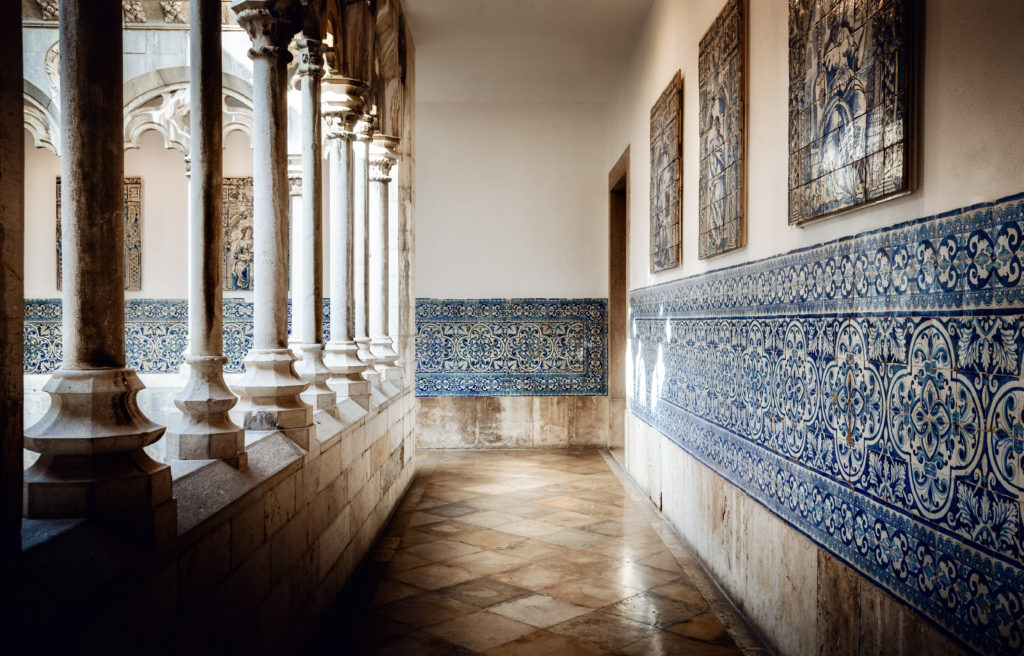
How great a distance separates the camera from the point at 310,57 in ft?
12.6

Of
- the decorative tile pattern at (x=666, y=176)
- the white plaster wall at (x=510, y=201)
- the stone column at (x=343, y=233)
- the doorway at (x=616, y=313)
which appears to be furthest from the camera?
the white plaster wall at (x=510, y=201)

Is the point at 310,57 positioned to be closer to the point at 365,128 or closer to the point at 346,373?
the point at 365,128

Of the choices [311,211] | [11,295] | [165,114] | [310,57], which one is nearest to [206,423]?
[11,295]

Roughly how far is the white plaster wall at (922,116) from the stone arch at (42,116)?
14.8 feet

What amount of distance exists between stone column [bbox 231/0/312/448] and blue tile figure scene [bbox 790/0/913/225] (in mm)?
2036

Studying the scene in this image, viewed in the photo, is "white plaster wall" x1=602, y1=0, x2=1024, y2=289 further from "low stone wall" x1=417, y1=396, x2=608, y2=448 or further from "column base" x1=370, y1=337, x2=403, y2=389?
"low stone wall" x1=417, y1=396, x2=608, y2=448

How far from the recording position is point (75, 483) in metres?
1.67

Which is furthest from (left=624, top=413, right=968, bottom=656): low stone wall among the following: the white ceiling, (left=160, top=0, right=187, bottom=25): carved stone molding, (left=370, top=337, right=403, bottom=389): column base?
(left=160, top=0, right=187, bottom=25): carved stone molding

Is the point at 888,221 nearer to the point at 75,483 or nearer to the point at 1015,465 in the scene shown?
the point at 1015,465

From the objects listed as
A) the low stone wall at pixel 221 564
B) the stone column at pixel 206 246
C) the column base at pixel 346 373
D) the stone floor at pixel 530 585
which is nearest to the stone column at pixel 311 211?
the low stone wall at pixel 221 564

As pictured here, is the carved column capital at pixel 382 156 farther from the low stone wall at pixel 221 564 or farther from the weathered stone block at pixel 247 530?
the weathered stone block at pixel 247 530

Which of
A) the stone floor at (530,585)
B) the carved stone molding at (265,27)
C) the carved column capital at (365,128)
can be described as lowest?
the stone floor at (530,585)

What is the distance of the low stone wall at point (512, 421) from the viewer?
8.50 metres

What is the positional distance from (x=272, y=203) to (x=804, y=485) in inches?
92.3
